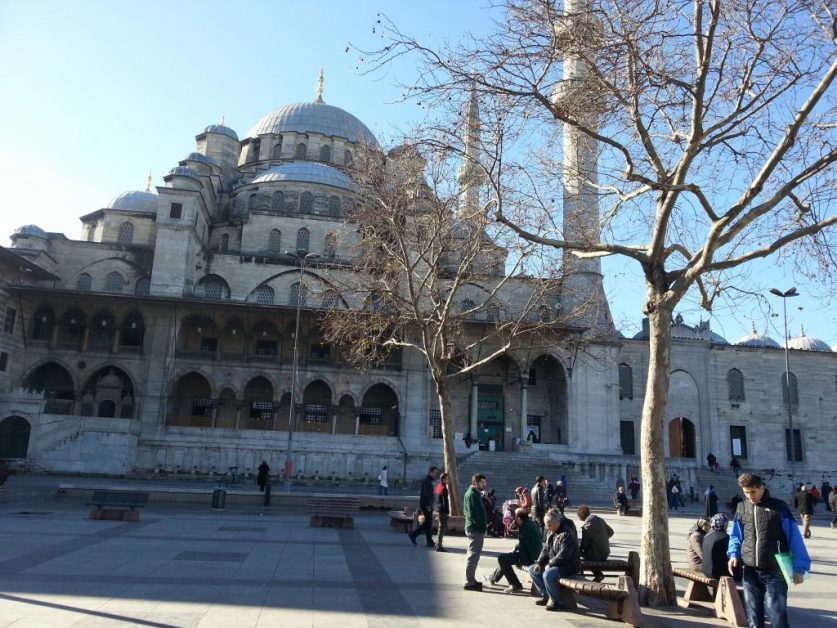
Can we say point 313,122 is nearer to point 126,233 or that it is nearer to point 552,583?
point 126,233

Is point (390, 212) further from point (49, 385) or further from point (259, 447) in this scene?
point (49, 385)

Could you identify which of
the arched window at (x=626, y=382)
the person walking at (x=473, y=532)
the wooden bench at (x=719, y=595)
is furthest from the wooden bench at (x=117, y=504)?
the arched window at (x=626, y=382)

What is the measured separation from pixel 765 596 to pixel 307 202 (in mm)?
38240

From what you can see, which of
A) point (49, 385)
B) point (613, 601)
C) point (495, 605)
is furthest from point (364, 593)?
point (49, 385)

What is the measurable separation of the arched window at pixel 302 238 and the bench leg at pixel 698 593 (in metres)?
34.1

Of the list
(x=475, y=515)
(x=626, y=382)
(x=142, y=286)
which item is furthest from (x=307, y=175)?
(x=475, y=515)

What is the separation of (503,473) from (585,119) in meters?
21.2

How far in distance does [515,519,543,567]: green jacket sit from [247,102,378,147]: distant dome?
43310 mm

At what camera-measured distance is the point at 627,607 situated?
20.8 ft

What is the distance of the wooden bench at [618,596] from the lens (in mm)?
6289

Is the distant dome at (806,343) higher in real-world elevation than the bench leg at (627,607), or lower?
higher

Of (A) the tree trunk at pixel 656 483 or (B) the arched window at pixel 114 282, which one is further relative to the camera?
(B) the arched window at pixel 114 282

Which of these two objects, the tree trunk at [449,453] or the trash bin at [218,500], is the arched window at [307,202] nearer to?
the trash bin at [218,500]

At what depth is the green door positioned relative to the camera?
36.4 m
